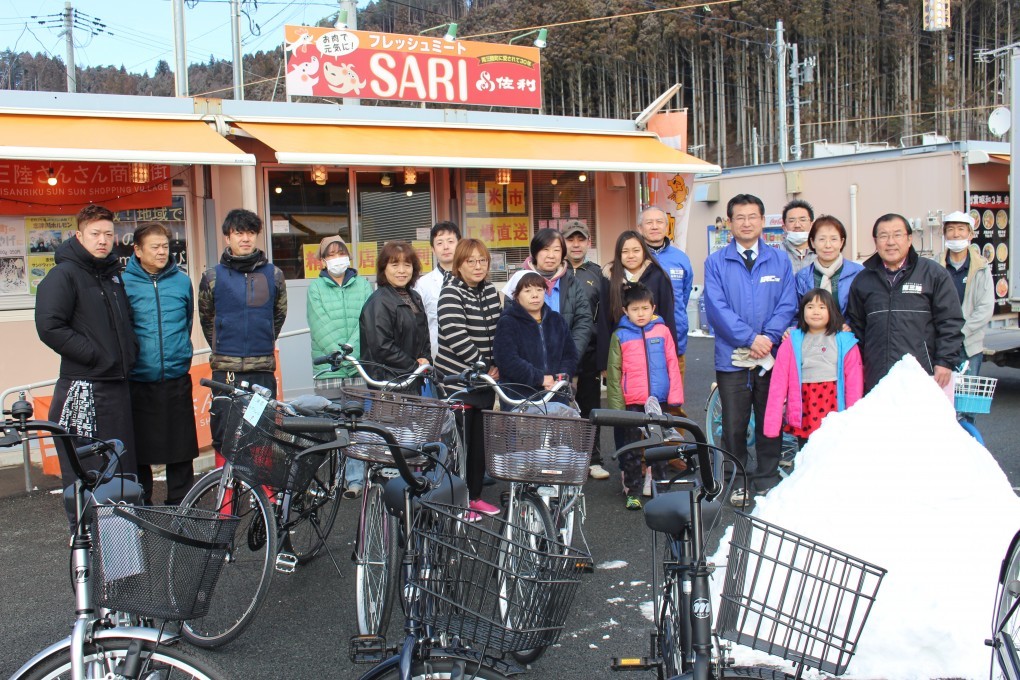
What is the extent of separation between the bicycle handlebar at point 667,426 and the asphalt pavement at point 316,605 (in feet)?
5.20

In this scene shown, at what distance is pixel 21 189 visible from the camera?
332 inches

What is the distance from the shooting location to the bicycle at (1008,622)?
221cm

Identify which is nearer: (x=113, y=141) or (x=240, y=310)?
(x=240, y=310)

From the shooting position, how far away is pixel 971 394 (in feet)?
20.1

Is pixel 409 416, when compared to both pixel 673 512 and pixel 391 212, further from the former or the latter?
pixel 391 212

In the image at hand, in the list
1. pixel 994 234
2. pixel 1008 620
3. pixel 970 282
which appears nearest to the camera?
pixel 1008 620

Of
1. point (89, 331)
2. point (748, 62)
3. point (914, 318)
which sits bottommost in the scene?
point (914, 318)

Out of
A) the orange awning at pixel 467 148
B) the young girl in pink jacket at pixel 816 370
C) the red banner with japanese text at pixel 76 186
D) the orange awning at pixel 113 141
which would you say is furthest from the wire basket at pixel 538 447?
the red banner with japanese text at pixel 76 186

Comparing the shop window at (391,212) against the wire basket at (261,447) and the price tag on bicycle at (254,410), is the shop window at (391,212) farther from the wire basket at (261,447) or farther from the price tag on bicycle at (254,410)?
the price tag on bicycle at (254,410)

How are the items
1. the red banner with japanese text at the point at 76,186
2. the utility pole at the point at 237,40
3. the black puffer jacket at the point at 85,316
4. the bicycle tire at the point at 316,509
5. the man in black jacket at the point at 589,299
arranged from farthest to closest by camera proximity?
the utility pole at the point at 237,40 < the red banner with japanese text at the point at 76,186 < the man in black jacket at the point at 589,299 < the black puffer jacket at the point at 85,316 < the bicycle tire at the point at 316,509

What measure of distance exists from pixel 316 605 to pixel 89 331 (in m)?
1.95

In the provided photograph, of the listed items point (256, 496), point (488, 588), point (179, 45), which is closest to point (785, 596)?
point (488, 588)

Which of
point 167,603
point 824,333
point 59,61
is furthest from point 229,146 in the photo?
point 59,61

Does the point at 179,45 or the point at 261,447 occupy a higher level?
the point at 179,45
